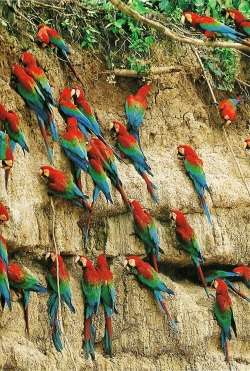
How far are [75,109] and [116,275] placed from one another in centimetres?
112

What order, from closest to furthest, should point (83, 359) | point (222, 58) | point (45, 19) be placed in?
point (83, 359), point (45, 19), point (222, 58)

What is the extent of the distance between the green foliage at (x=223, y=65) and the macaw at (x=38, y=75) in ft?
4.80

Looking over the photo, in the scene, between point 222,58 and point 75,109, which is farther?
point 222,58

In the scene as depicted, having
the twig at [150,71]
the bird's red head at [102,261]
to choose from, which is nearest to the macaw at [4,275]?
the bird's red head at [102,261]

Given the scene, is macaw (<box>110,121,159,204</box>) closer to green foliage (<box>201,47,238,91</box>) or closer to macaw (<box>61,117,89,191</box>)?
macaw (<box>61,117,89,191</box>)

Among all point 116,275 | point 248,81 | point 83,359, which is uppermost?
point 248,81

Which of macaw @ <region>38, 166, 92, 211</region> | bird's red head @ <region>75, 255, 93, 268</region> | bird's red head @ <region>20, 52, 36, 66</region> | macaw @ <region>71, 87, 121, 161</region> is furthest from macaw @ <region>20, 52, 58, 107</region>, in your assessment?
bird's red head @ <region>75, 255, 93, 268</region>

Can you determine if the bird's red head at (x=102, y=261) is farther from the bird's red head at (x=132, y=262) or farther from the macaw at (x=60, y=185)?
the macaw at (x=60, y=185)

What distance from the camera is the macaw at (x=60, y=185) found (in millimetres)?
5586

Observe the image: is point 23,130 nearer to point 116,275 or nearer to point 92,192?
point 92,192

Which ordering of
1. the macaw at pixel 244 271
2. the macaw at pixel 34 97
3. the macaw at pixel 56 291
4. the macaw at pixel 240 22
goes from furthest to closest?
1. the macaw at pixel 240 22
2. the macaw at pixel 244 271
3. the macaw at pixel 34 97
4. the macaw at pixel 56 291

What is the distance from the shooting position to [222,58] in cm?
680

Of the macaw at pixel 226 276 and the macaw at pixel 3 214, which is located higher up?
the macaw at pixel 3 214

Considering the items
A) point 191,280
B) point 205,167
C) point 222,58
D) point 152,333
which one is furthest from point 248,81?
point 152,333
